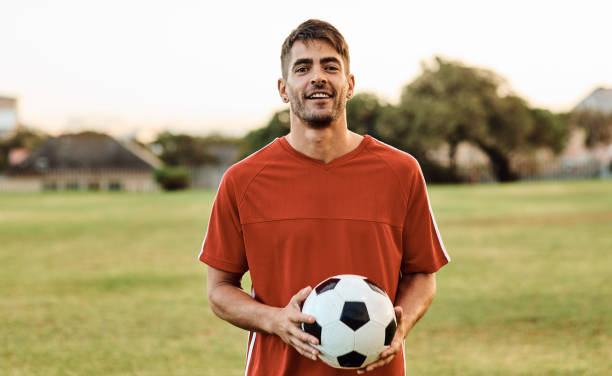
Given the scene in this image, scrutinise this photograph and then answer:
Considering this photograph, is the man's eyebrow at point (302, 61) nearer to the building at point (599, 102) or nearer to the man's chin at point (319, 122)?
the man's chin at point (319, 122)

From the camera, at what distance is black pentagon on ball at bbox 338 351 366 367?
8.89 feet

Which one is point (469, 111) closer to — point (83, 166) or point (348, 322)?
point (83, 166)

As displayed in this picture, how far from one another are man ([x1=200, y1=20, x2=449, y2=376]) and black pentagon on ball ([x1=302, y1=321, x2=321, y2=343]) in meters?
0.09

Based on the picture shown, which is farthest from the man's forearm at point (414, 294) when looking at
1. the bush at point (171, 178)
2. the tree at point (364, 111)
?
the tree at point (364, 111)

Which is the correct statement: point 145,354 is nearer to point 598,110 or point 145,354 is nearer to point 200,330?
point 200,330

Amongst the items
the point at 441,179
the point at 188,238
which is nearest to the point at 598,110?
the point at 441,179

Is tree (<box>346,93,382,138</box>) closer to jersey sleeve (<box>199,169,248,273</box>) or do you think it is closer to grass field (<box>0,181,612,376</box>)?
grass field (<box>0,181,612,376</box>)

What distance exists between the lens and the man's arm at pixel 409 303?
274cm

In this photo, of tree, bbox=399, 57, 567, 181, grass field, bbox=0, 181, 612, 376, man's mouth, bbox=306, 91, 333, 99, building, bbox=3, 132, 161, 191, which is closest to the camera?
man's mouth, bbox=306, 91, 333, 99

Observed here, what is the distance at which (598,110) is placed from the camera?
69312mm

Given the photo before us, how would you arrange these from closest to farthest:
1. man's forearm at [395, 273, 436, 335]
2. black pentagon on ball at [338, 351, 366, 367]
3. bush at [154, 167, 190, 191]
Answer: black pentagon on ball at [338, 351, 366, 367]
man's forearm at [395, 273, 436, 335]
bush at [154, 167, 190, 191]

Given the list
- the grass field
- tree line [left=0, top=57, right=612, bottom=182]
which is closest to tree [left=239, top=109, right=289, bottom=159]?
tree line [left=0, top=57, right=612, bottom=182]

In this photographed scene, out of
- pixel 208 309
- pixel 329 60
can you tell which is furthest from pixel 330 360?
pixel 208 309

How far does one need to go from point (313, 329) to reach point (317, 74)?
1.00 meters
